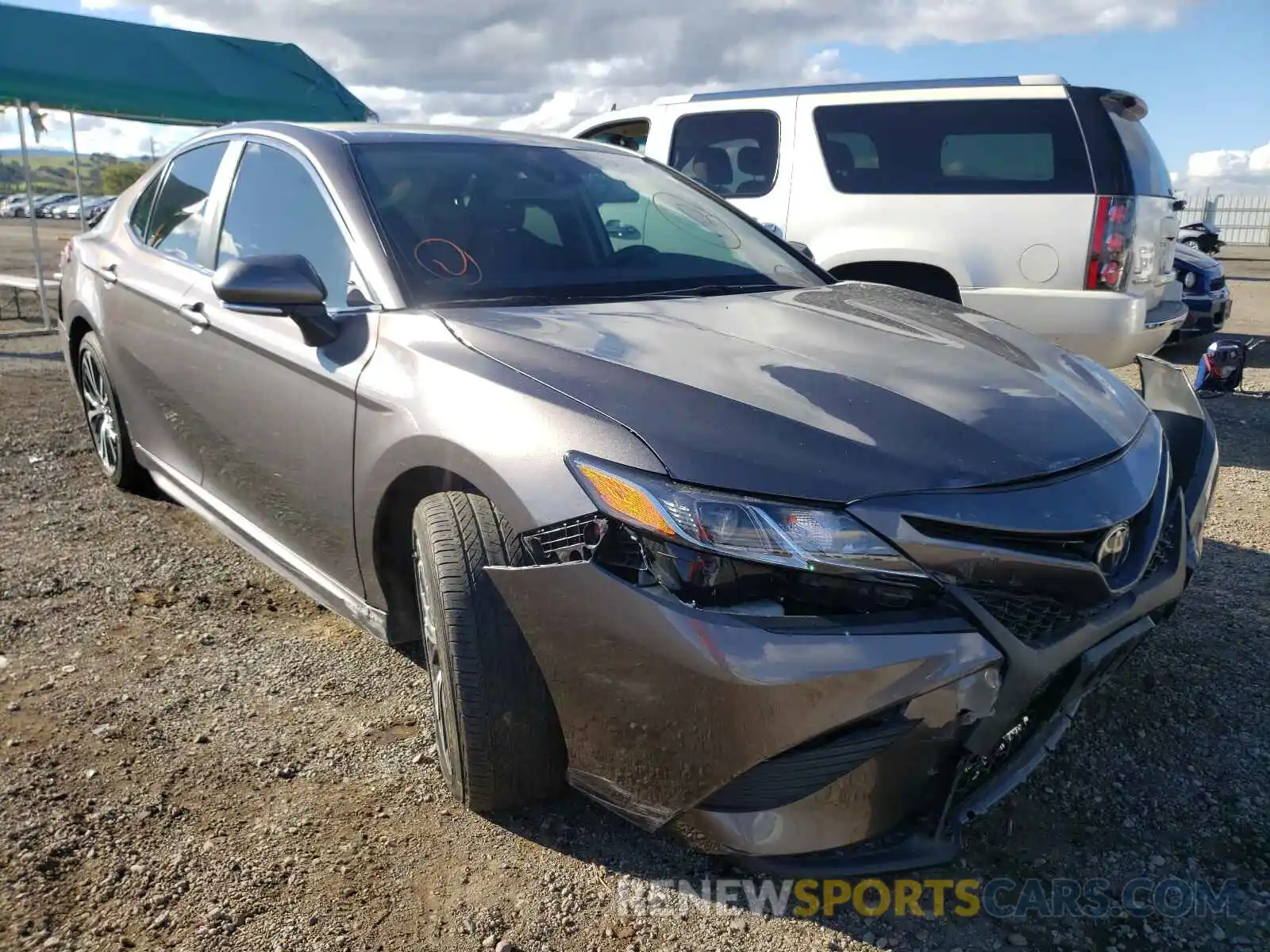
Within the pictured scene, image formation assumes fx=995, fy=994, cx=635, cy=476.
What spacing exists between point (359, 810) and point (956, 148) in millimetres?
4961

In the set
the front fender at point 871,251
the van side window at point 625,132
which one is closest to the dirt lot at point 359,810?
the front fender at point 871,251

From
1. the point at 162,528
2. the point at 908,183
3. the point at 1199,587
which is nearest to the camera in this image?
the point at 1199,587

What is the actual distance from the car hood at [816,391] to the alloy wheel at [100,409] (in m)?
2.46

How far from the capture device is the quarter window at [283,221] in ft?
8.64

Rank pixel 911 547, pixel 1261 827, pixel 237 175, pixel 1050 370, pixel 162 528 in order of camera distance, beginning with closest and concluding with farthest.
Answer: pixel 911 547 → pixel 1261 827 → pixel 1050 370 → pixel 237 175 → pixel 162 528

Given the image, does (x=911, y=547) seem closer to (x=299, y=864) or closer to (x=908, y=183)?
(x=299, y=864)

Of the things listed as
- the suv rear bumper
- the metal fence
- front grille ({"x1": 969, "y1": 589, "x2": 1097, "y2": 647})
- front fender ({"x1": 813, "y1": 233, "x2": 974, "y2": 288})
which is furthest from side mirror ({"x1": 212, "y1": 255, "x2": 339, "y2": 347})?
the metal fence

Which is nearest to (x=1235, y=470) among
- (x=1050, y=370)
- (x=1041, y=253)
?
(x=1041, y=253)

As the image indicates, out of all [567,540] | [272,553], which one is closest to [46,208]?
[272,553]

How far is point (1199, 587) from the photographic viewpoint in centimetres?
350

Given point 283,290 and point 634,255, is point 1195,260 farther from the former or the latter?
point 283,290

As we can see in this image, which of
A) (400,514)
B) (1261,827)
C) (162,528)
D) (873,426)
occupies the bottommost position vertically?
(162,528)

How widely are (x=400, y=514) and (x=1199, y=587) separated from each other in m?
2.81

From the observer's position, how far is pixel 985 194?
5488 mm
